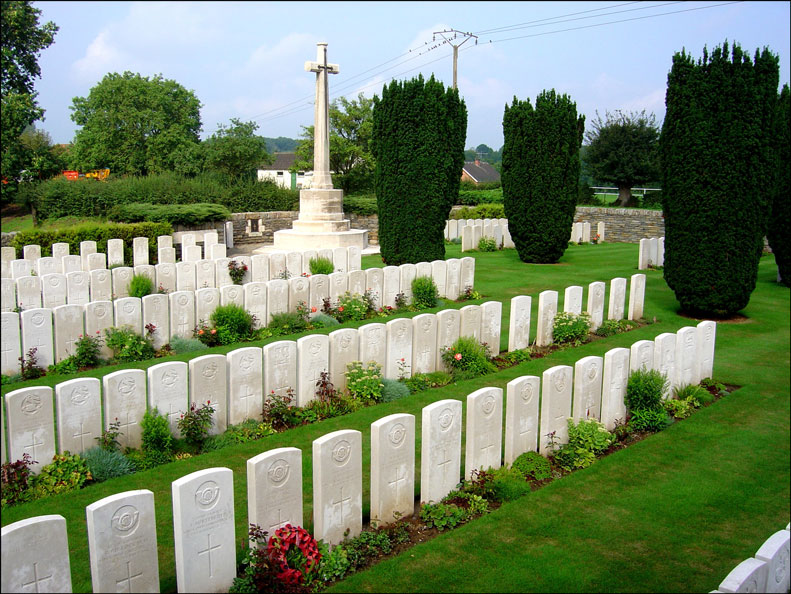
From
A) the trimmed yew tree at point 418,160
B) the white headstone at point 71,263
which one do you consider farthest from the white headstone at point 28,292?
the trimmed yew tree at point 418,160

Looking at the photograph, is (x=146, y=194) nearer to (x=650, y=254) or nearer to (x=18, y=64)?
(x=650, y=254)

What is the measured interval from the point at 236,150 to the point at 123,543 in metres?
31.9

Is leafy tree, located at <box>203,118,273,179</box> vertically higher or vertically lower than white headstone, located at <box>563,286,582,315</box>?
higher

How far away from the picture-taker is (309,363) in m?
7.76

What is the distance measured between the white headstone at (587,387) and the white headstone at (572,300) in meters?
4.21

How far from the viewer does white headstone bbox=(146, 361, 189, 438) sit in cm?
666

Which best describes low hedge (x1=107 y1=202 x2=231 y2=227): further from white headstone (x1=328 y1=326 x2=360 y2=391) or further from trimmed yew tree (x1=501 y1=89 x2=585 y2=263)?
white headstone (x1=328 y1=326 x2=360 y2=391)

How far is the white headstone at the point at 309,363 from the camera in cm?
769

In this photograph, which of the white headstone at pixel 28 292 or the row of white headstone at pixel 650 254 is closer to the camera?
the white headstone at pixel 28 292

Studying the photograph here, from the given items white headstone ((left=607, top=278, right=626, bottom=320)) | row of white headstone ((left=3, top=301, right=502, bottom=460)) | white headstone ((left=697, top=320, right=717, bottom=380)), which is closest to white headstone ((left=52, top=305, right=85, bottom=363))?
row of white headstone ((left=3, top=301, right=502, bottom=460))

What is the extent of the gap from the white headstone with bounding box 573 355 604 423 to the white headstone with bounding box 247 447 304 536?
344 centimetres

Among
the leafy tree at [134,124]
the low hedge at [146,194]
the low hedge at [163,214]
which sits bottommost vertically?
the low hedge at [163,214]

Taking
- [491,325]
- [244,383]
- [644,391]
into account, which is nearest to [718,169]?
[491,325]

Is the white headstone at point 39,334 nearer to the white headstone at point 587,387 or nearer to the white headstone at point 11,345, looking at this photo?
the white headstone at point 11,345
